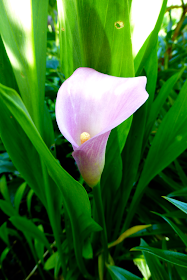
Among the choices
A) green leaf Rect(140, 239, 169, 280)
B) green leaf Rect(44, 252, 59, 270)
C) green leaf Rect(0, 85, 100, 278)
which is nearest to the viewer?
green leaf Rect(0, 85, 100, 278)

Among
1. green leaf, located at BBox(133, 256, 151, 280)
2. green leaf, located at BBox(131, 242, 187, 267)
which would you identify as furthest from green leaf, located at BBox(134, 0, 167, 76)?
green leaf, located at BBox(133, 256, 151, 280)

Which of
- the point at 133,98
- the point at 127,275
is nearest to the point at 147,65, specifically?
the point at 133,98

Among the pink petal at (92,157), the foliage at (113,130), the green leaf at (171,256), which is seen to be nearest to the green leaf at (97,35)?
the foliage at (113,130)

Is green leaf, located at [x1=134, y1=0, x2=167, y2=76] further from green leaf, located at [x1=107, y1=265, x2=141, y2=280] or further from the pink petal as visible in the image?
green leaf, located at [x1=107, y1=265, x2=141, y2=280]

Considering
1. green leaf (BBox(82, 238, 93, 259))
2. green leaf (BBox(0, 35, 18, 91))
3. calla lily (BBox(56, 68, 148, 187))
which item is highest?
green leaf (BBox(0, 35, 18, 91))

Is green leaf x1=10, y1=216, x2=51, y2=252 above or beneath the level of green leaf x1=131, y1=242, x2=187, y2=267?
beneath

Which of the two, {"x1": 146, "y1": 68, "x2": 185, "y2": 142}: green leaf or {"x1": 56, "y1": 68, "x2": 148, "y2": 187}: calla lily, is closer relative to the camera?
{"x1": 56, "y1": 68, "x2": 148, "y2": 187}: calla lily

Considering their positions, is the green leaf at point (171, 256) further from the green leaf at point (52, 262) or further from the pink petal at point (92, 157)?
the green leaf at point (52, 262)

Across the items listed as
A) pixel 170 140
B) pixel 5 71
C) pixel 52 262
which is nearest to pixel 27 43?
pixel 5 71
